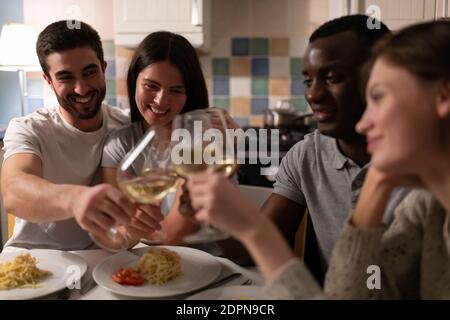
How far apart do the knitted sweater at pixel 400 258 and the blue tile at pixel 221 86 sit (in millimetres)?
2398

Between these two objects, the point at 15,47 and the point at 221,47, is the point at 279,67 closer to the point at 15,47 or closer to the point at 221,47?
the point at 221,47

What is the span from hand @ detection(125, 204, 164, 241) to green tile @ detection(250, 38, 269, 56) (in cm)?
238

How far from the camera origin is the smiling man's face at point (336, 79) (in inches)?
41.1

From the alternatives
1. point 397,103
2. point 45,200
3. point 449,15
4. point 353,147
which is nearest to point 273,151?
point 449,15

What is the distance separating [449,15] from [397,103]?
2.32 m

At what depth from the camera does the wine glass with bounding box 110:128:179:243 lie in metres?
0.81

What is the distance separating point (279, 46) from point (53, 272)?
244 centimetres

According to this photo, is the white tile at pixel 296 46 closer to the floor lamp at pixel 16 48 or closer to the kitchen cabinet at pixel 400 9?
the kitchen cabinet at pixel 400 9

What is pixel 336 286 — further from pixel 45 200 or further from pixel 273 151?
pixel 273 151

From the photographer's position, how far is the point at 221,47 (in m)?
3.15

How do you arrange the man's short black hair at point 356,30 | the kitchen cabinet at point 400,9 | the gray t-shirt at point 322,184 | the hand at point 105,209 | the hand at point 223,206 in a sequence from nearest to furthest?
1. the hand at point 223,206
2. the hand at point 105,209
3. the man's short black hair at point 356,30
4. the gray t-shirt at point 322,184
5. the kitchen cabinet at point 400,9

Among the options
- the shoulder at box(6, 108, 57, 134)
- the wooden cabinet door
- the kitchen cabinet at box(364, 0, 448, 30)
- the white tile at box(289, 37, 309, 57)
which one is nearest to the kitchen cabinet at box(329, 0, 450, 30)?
the kitchen cabinet at box(364, 0, 448, 30)

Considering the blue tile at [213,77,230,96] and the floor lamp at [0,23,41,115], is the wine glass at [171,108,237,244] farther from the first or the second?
the blue tile at [213,77,230,96]

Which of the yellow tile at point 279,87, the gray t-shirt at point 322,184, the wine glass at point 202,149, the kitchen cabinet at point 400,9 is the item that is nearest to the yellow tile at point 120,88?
the yellow tile at point 279,87
